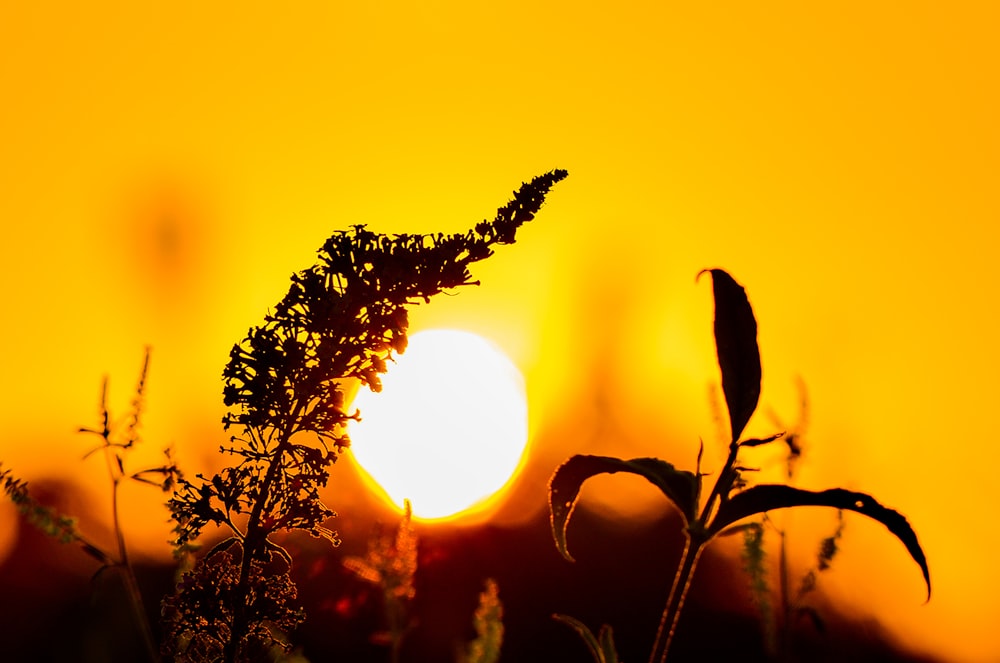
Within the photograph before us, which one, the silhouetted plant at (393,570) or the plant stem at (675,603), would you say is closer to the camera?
the plant stem at (675,603)

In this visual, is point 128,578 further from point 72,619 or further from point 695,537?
point 72,619

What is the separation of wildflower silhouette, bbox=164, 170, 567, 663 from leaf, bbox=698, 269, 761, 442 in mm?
449

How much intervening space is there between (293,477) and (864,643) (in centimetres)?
475

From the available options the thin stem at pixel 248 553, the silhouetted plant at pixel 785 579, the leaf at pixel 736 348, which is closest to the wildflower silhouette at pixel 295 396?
the thin stem at pixel 248 553

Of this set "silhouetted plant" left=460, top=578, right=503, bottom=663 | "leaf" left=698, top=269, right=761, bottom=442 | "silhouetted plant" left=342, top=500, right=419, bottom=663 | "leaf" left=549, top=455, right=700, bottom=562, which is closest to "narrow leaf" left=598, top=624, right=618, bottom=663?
"leaf" left=549, top=455, right=700, bottom=562

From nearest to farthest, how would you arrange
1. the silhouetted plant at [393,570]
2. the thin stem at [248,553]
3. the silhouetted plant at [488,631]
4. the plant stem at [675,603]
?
the plant stem at [675,603] < the thin stem at [248,553] < the silhouetted plant at [488,631] < the silhouetted plant at [393,570]

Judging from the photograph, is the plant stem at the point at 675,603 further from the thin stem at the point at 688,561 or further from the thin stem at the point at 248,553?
the thin stem at the point at 248,553

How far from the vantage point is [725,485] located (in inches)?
83.4

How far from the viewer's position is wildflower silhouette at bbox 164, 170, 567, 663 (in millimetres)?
2092

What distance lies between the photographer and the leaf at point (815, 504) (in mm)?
1978

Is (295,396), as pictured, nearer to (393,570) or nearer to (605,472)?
(605,472)

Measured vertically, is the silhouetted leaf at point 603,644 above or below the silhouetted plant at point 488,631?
above

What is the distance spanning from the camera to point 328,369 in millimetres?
2148

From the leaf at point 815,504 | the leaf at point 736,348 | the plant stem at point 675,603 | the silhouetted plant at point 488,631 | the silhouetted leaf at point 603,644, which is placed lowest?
the silhouetted plant at point 488,631
